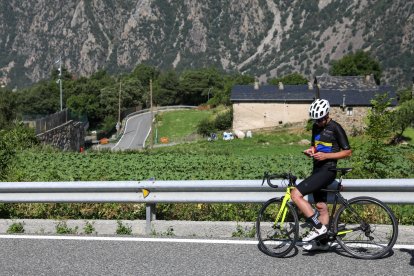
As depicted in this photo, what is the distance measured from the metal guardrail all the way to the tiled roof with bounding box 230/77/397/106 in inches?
2497

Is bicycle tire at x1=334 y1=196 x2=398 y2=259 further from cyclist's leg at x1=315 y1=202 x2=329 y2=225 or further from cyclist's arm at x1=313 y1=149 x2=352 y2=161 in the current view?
cyclist's arm at x1=313 y1=149 x2=352 y2=161

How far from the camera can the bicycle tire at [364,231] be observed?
5.63m

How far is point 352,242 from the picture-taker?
19.4 ft

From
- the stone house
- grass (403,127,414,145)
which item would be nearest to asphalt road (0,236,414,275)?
grass (403,127,414,145)

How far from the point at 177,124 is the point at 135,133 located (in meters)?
11.4

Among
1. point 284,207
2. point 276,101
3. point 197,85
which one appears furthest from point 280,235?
point 197,85

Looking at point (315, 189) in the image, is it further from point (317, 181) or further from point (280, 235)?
point (280, 235)

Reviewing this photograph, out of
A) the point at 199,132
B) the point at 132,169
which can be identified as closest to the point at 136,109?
the point at 199,132

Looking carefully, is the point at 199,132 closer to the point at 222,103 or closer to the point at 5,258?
the point at 222,103

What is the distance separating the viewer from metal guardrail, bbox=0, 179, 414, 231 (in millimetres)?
6184

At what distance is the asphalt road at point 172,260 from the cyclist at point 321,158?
360mm

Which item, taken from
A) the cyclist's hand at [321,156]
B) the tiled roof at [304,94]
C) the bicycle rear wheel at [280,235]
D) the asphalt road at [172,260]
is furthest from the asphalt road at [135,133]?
the cyclist's hand at [321,156]

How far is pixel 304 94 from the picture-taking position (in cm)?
7388

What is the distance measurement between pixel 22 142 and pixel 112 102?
77.1 metres
